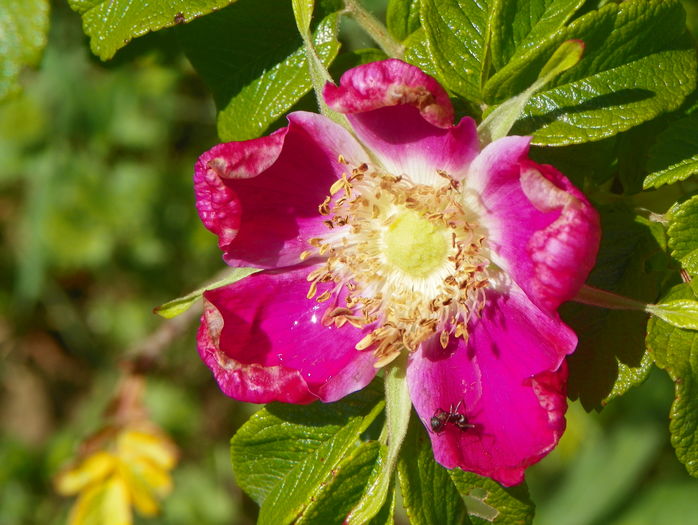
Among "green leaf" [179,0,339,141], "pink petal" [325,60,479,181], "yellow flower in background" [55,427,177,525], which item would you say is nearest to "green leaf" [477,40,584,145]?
"pink petal" [325,60,479,181]

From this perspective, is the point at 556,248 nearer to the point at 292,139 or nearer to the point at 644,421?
the point at 292,139

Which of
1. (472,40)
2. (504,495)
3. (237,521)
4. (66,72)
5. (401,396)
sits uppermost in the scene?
(472,40)

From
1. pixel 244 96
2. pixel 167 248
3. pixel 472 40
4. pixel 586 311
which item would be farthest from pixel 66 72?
pixel 586 311

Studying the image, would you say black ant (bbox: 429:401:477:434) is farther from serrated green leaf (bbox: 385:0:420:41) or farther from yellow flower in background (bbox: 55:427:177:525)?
yellow flower in background (bbox: 55:427:177:525)

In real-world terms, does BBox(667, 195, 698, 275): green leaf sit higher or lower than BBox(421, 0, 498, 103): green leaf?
lower

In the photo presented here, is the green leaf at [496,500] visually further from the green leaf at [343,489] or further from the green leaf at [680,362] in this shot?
the green leaf at [680,362]
